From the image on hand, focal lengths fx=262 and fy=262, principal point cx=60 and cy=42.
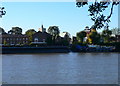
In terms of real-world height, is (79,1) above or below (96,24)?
above

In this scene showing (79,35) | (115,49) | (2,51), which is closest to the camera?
(2,51)

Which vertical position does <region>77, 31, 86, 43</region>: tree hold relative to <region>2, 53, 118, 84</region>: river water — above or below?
above

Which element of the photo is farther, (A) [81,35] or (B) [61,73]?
(A) [81,35]

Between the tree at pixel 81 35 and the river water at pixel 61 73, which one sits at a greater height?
the tree at pixel 81 35

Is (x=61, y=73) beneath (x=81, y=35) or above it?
beneath

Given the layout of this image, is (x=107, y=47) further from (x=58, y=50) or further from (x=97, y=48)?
(x=58, y=50)

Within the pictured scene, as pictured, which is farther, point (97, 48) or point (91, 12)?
point (97, 48)

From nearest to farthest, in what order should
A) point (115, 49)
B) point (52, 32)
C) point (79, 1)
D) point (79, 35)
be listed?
point (79, 1) < point (115, 49) < point (79, 35) < point (52, 32)

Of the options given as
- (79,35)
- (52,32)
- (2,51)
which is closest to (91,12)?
(2,51)

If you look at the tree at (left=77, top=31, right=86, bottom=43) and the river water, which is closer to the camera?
the river water

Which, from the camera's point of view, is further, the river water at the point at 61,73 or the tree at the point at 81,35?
the tree at the point at 81,35

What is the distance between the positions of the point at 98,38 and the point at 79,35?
25.9 feet

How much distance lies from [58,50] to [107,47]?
47.9 ft

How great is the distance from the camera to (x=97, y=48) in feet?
229
